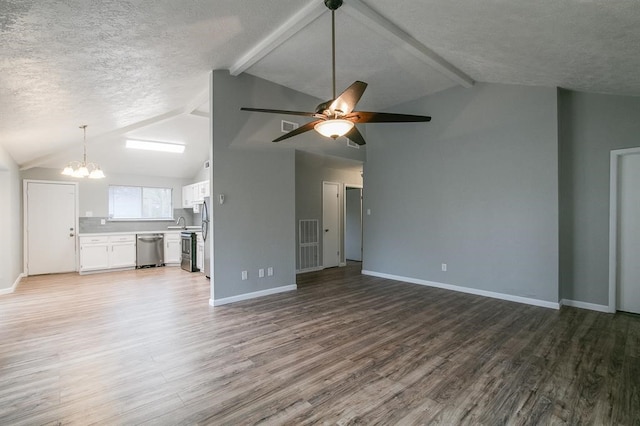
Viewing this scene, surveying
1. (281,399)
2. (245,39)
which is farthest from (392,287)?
(245,39)

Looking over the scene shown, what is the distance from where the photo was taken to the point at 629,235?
391cm

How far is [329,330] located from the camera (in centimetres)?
339

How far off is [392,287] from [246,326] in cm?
282

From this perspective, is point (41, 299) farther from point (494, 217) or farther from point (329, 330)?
point (494, 217)

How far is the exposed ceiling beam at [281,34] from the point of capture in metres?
3.01

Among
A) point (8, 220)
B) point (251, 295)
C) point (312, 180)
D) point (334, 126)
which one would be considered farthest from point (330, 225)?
point (8, 220)

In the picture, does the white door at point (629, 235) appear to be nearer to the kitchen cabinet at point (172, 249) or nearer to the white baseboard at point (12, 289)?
the kitchen cabinet at point (172, 249)

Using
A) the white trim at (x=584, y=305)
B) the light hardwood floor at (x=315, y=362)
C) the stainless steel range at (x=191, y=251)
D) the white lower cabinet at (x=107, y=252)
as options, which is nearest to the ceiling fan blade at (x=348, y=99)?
the light hardwood floor at (x=315, y=362)

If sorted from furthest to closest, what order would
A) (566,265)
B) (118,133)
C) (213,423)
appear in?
(118,133), (566,265), (213,423)

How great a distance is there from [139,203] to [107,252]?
1514mm

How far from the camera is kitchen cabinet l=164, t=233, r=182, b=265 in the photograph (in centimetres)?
764

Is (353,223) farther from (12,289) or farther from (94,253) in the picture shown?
(12,289)

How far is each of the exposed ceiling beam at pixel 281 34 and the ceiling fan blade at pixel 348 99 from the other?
116 centimetres

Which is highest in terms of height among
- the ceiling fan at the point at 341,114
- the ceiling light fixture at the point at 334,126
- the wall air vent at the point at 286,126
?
the wall air vent at the point at 286,126
